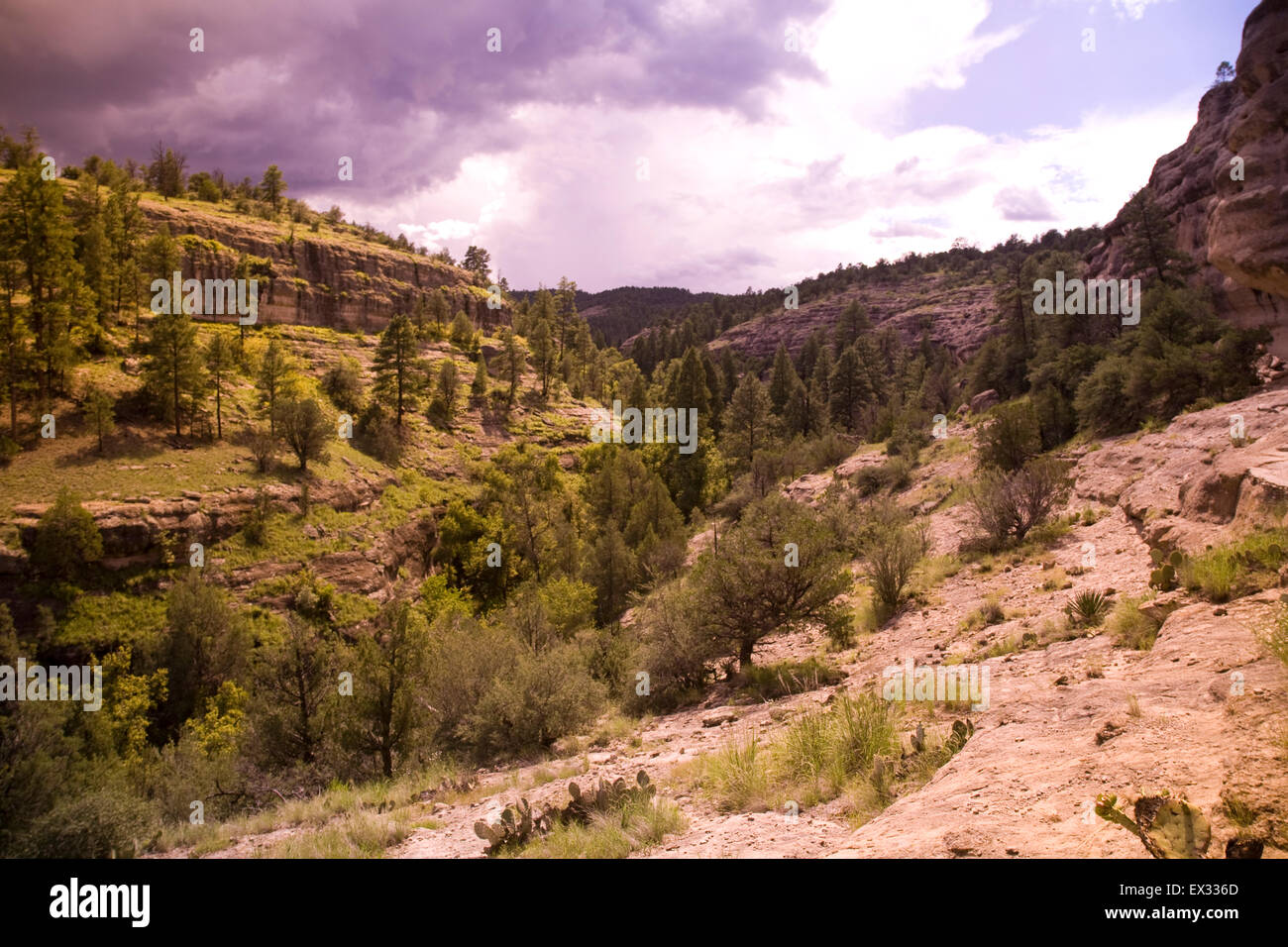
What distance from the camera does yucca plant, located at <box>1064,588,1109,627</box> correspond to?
8.04 metres

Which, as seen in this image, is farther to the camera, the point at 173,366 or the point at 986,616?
the point at 173,366

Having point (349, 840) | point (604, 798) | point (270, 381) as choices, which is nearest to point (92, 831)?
point (349, 840)

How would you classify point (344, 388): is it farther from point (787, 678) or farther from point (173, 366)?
point (787, 678)

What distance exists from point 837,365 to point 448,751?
5737 cm

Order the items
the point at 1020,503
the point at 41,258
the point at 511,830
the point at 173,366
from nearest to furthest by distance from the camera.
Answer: the point at 511,830
the point at 1020,503
the point at 41,258
the point at 173,366

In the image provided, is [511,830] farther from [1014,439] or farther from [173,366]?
[173,366]

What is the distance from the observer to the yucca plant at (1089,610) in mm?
8039

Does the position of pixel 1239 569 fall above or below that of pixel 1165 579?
above

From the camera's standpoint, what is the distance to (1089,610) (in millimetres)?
8125

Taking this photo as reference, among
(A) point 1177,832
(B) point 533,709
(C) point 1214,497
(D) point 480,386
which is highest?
(D) point 480,386

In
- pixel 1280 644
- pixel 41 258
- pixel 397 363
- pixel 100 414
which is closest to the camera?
pixel 1280 644

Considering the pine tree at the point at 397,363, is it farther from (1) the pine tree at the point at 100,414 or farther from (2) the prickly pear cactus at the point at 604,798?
(2) the prickly pear cactus at the point at 604,798
